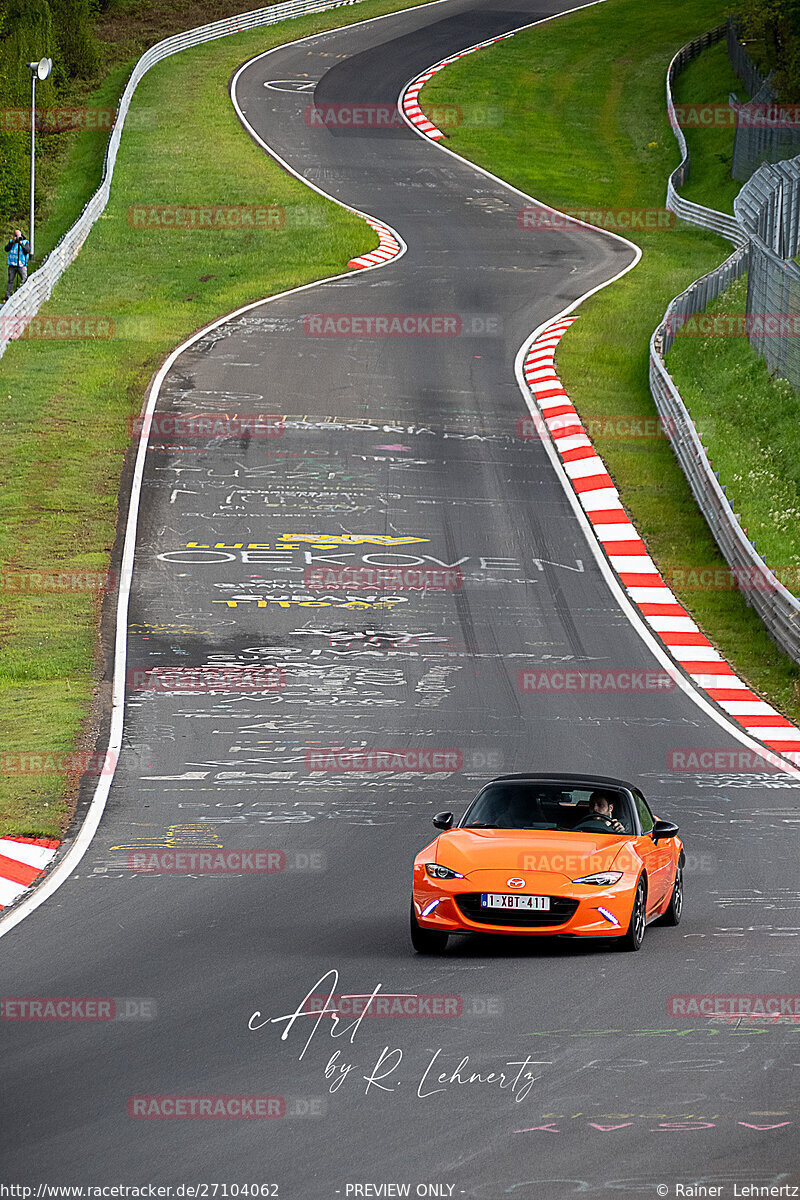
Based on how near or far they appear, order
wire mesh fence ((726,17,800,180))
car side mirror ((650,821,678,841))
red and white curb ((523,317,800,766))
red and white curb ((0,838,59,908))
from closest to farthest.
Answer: car side mirror ((650,821,678,841))
red and white curb ((0,838,59,908))
red and white curb ((523,317,800,766))
wire mesh fence ((726,17,800,180))

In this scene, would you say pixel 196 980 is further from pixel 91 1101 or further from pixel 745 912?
pixel 745 912

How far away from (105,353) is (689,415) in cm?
1423

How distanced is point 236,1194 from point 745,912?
616cm

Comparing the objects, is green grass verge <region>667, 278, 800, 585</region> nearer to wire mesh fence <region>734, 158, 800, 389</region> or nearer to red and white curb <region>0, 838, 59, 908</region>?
wire mesh fence <region>734, 158, 800, 389</region>

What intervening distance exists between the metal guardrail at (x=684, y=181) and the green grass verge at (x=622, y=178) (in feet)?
1.57

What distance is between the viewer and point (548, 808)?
11.8 metres

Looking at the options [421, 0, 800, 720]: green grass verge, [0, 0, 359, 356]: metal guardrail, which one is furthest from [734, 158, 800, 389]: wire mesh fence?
[0, 0, 359, 356]: metal guardrail

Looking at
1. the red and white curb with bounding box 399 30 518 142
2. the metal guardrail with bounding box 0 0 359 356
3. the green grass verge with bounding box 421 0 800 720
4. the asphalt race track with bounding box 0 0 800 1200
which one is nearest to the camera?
the asphalt race track with bounding box 0 0 800 1200

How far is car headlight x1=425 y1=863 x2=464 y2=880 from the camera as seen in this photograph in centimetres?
1060

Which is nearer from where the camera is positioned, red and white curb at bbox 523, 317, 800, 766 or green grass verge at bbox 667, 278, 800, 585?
red and white curb at bbox 523, 317, 800, 766

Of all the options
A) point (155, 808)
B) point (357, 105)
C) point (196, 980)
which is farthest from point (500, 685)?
point (357, 105)

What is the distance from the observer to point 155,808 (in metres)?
15.2

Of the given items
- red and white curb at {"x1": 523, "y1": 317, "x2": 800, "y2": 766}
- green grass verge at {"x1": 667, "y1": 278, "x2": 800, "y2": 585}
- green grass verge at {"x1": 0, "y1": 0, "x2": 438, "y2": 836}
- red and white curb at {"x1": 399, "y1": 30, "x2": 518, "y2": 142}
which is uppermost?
red and white curb at {"x1": 399, "y1": 30, "x2": 518, "y2": 142}

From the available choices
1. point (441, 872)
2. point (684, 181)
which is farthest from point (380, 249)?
point (441, 872)
